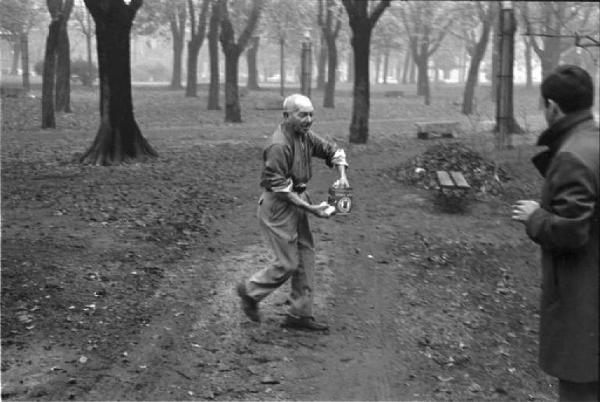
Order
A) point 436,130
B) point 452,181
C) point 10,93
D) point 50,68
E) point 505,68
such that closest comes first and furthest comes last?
point 452,181 < point 505,68 < point 50,68 < point 436,130 < point 10,93

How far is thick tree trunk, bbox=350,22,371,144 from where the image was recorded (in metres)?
21.3

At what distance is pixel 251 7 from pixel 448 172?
55.2ft

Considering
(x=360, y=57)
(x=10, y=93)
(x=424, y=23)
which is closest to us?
(x=360, y=57)

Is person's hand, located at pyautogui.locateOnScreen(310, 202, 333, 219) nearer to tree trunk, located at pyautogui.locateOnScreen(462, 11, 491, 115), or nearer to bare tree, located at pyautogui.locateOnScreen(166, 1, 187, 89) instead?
tree trunk, located at pyautogui.locateOnScreen(462, 11, 491, 115)

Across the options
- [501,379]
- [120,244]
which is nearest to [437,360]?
[501,379]

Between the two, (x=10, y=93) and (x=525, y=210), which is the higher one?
(x=10, y=93)

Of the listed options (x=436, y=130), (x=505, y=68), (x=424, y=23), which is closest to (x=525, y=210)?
(x=505, y=68)

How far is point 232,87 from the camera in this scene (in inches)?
1097

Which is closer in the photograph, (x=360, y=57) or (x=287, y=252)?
(x=287, y=252)

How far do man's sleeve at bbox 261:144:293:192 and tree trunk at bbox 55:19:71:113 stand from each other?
2261 centimetres

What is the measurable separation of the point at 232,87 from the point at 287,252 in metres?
21.6

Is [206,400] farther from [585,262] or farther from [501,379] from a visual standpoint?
[585,262]

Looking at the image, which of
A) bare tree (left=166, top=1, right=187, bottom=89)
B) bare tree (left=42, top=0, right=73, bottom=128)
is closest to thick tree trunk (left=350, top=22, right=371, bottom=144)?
bare tree (left=42, top=0, right=73, bottom=128)

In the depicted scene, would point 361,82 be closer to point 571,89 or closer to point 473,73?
point 473,73
